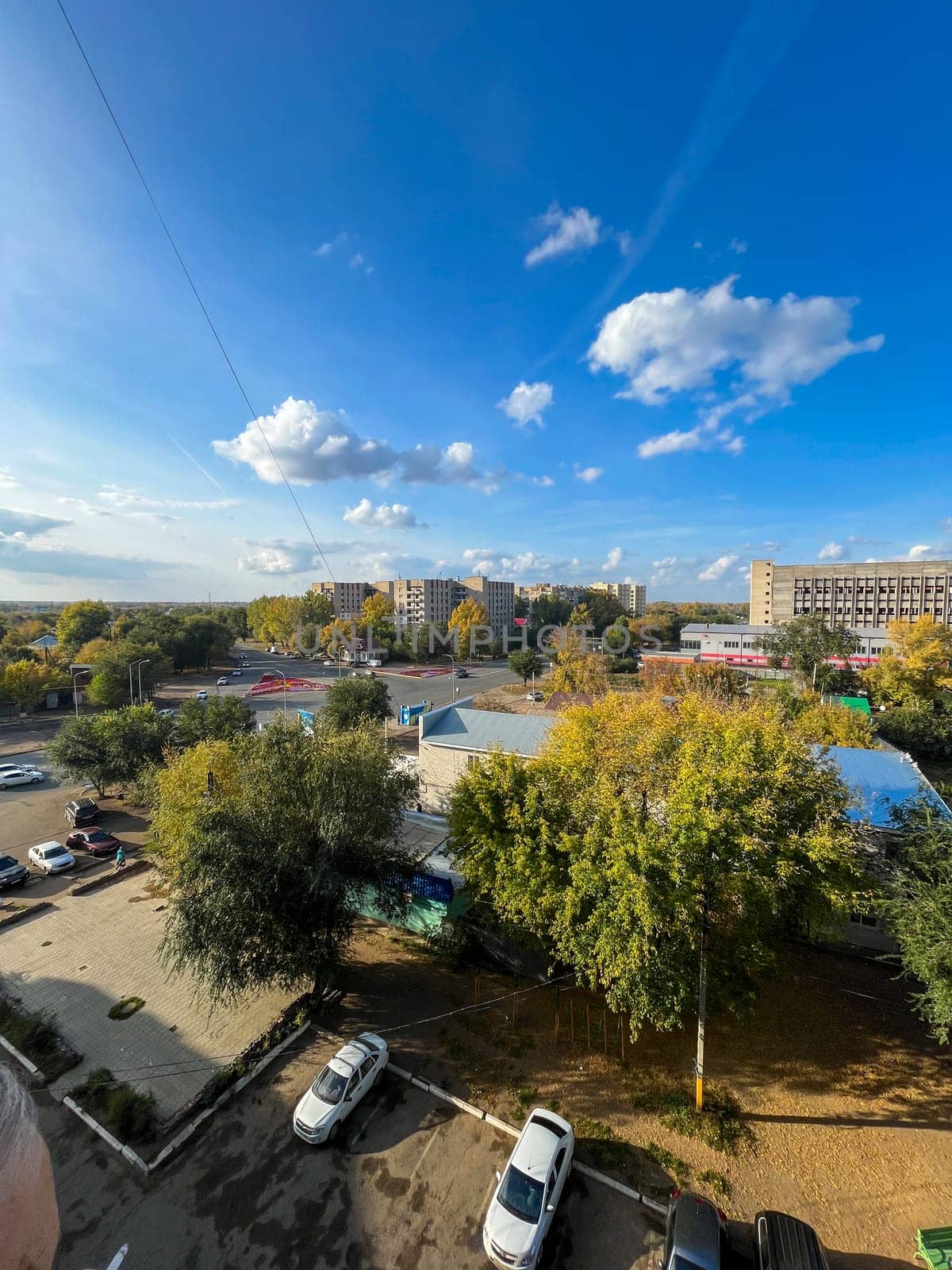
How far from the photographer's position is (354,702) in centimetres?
2427

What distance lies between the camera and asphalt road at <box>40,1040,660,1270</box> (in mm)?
5797

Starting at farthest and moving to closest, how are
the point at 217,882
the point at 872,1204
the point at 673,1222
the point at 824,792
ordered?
the point at 217,882
the point at 824,792
the point at 872,1204
the point at 673,1222

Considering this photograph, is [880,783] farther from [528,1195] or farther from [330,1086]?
[330,1086]

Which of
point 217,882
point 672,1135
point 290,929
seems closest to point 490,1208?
point 672,1135

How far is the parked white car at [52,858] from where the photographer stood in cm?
1357

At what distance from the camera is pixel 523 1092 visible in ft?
25.0

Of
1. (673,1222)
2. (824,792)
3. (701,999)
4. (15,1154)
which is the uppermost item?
(15,1154)

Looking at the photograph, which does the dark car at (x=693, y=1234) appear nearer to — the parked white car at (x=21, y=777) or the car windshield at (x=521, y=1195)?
the car windshield at (x=521, y=1195)

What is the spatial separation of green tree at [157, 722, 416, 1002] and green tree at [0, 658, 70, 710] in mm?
29804

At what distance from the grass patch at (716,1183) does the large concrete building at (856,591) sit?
5144 centimetres

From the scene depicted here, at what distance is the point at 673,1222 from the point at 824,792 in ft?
18.0

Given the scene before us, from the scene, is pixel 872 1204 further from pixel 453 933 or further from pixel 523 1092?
pixel 453 933

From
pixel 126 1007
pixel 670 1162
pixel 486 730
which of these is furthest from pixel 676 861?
pixel 126 1007

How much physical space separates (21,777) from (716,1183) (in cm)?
2495
